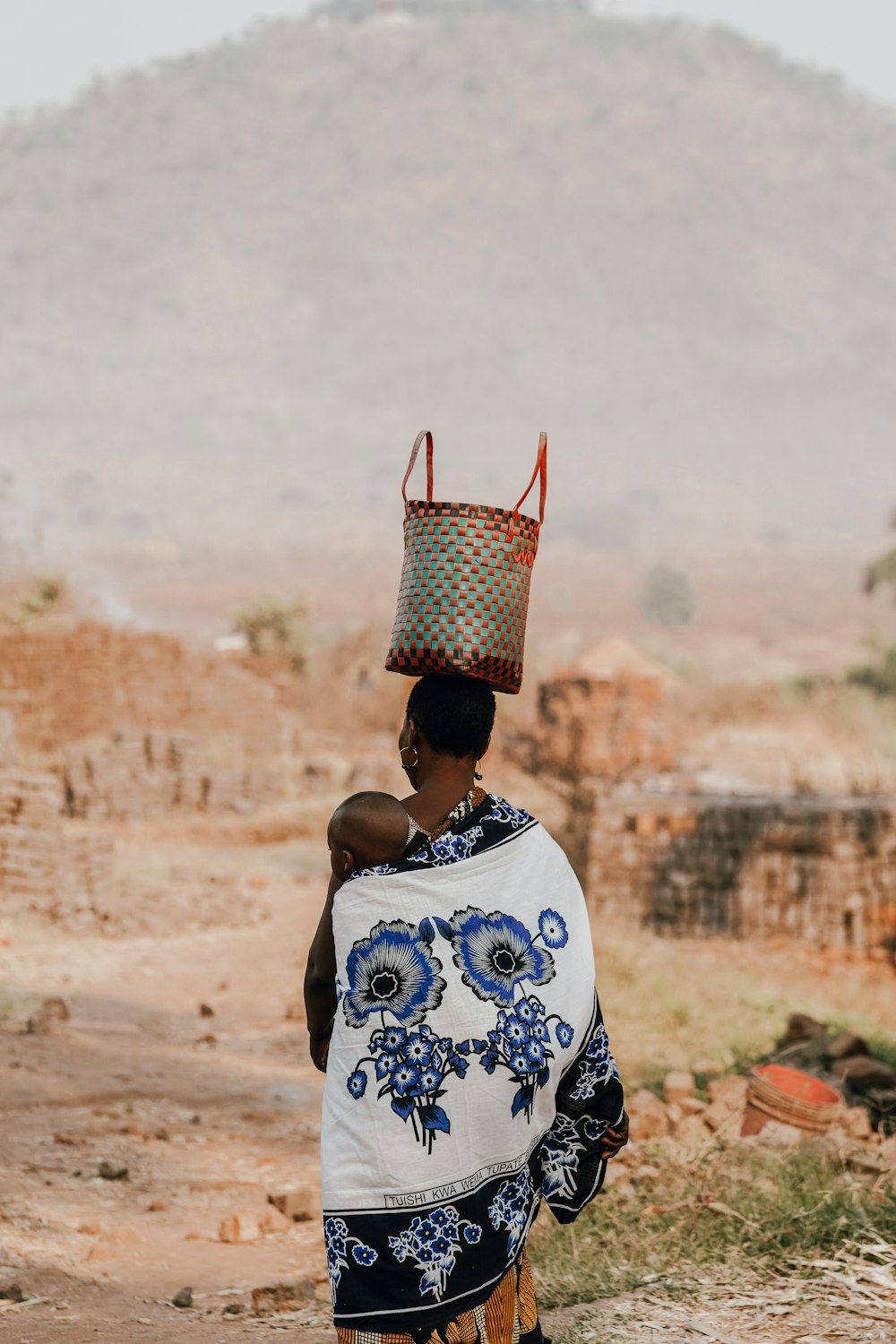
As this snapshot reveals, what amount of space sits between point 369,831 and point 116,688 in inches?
705

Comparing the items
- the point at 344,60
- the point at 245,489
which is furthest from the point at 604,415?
the point at 344,60

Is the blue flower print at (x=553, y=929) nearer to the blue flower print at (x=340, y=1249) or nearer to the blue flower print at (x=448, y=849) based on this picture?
the blue flower print at (x=448, y=849)

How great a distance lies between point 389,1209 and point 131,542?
70.3 metres

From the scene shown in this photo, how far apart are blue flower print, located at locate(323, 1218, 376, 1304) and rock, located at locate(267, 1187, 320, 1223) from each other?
2.80 meters

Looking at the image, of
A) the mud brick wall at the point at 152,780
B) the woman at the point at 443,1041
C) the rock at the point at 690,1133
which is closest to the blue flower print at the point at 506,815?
the woman at the point at 443,1041

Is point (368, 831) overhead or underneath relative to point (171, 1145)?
overhead

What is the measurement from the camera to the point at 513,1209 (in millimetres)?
2498

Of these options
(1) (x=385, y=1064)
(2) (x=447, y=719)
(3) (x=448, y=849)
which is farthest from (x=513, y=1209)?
(2) (x=447, y=719)

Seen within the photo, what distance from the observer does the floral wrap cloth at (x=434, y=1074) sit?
2.37 metres

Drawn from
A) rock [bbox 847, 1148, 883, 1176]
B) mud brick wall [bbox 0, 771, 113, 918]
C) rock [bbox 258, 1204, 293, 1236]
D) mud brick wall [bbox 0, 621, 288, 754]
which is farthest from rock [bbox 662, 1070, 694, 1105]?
mud brick wall [bbox 0, 621, 288, 754]

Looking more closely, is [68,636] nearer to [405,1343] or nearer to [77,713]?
[77,713]

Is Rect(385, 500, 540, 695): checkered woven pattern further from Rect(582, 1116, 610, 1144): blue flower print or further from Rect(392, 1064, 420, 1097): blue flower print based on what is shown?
Rect(582, 1116, 610, 1144): blue flower print

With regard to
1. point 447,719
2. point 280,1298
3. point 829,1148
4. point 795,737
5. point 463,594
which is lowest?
point 280,1298

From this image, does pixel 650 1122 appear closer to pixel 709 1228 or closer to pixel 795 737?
pixel 709 1228
